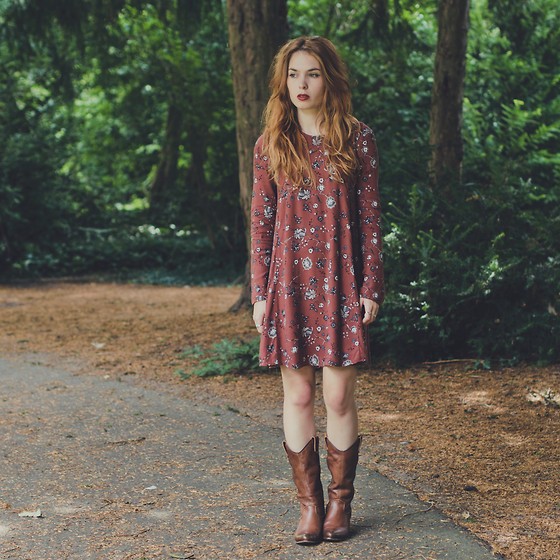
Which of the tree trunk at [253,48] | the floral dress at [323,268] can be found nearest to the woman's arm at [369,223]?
the floral dress at [323,268]

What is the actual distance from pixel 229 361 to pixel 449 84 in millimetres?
→ 3402

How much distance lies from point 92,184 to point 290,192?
1477 centimetres

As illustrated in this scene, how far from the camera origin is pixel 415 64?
13062 millimetres

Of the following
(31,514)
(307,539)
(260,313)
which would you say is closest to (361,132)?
(260,313)

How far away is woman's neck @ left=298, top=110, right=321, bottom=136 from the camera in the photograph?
3.72 m

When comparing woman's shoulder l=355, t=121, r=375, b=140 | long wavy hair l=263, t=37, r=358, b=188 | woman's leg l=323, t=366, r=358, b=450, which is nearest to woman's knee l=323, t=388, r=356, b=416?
woman's leg l=323, t=366, r=358, b=450

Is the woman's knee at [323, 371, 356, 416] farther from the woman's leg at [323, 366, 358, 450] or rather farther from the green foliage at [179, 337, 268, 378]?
the green foliage at [179, 337, 268, 378]

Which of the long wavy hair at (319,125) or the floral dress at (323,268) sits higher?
the long wavy hair at (319,125)

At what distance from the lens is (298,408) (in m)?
3.78

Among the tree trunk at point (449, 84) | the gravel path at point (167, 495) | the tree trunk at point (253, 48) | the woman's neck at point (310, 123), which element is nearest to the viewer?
the gravel path at point (167, 495)

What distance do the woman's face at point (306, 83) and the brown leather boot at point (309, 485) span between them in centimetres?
135

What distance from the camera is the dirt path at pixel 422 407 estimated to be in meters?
4.09

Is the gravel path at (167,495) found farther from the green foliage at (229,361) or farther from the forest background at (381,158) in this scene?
the forest background at (381,158)

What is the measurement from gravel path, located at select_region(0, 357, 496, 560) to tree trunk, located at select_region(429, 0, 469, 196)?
385cm
